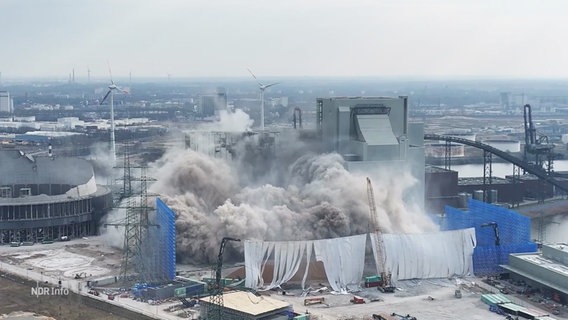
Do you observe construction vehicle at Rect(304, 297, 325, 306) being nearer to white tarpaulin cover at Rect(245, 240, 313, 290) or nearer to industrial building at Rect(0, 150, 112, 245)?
white tarpaulin cover at Rect(245, 240, 313, 290)

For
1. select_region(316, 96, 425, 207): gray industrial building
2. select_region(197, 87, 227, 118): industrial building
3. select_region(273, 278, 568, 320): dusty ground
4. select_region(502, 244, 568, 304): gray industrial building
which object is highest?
select_region(197, 87, 227, 118): industrial building

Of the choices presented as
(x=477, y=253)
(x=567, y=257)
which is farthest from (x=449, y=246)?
(x=567, y=257)

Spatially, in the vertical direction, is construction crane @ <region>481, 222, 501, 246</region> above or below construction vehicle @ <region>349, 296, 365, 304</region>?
above

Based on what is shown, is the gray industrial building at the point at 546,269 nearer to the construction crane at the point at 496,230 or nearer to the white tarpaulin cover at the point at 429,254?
the construction crane at the point at 496,230

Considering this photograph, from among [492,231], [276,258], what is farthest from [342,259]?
[492,231]

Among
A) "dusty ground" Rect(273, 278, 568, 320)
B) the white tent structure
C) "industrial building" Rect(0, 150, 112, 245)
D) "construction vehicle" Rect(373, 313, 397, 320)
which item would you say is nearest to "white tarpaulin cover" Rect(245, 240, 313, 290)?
the white tent structure

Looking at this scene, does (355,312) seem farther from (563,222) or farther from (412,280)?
(563,222)

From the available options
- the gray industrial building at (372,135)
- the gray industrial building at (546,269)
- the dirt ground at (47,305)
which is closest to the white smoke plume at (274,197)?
the gray industrial building at (372,135)
